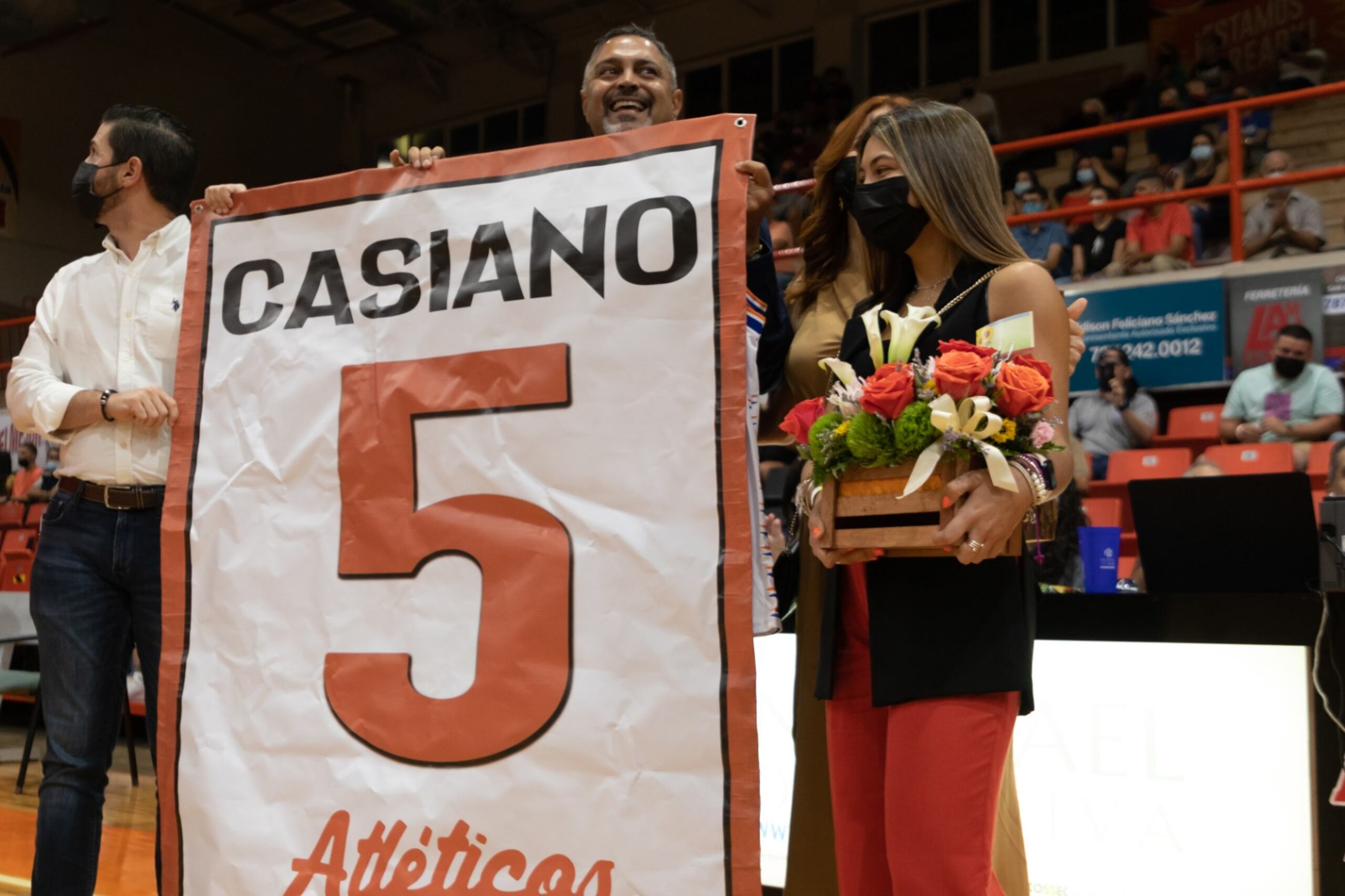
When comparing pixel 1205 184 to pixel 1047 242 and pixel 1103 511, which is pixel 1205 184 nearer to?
pixel 1047 242

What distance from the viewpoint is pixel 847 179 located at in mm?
1734

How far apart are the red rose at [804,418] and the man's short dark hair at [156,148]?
53.2 inches

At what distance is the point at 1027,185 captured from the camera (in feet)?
27.6

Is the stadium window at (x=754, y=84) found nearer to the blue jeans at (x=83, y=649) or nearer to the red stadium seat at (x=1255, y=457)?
the red stadium seat at (x=1255, y=457)

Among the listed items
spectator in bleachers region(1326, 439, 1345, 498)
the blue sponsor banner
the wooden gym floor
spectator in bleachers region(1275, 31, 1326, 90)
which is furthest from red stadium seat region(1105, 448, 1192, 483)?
the wooden gym floor

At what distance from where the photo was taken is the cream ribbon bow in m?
1.39

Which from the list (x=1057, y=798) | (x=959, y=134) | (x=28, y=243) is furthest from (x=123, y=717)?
(x=28, y=243)

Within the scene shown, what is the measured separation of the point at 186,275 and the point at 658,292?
37.5 inches

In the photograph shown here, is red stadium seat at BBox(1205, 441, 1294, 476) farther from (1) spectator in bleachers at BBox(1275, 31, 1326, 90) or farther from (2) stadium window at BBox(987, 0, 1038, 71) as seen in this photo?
(2) stadium window at BBox(987, 0, 1038, 71)

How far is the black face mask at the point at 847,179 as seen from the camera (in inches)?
67.9

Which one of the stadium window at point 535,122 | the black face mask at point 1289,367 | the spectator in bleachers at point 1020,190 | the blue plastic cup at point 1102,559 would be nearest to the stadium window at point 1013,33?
the spectator in bleachers at point 1020,190

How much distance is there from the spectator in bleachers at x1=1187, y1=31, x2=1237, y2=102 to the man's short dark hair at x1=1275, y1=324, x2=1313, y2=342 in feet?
12.9

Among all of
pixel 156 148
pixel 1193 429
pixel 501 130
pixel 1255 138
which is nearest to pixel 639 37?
pixel 156 148

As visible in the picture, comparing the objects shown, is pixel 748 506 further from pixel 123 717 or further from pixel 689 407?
pixel 123 717
